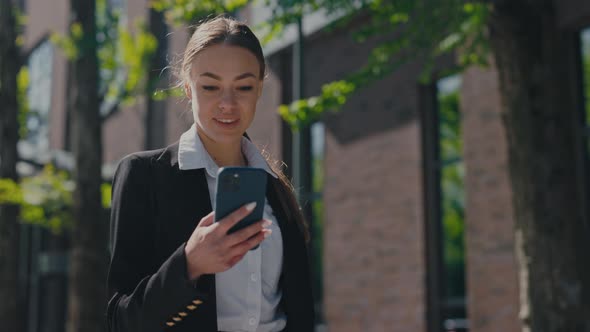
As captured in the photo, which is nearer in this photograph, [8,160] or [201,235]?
[201,235]

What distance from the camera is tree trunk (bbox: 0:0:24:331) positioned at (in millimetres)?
14469

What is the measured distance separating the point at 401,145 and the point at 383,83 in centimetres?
115

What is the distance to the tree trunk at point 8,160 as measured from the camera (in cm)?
1447

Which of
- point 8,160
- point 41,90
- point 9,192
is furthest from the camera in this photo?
point 41,90

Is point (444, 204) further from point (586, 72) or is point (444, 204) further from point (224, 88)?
point (224, 88)

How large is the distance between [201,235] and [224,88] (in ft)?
1.46

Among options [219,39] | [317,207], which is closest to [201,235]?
[219,39]

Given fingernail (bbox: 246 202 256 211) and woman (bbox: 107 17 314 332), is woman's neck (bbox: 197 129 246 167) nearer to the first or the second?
woman (bbox: 107 17 314 332)

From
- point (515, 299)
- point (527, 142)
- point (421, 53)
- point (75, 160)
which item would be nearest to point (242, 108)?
point (527, 142)

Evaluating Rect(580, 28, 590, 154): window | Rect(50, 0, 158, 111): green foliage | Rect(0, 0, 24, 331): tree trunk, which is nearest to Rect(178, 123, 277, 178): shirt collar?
Rect(580, 28, 590, 154): window

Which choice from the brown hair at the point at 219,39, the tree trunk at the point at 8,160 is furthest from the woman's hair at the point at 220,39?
the tree trunk at the point at 8,160

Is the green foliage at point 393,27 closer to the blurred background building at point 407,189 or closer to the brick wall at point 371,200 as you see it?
the blurred background building at point 407,189

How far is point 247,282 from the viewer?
2275 mm

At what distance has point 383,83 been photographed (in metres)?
14.4
